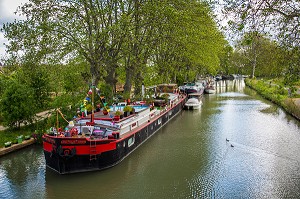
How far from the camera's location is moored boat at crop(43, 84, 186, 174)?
15.2 meters

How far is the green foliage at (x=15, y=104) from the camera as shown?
21984 millimetres

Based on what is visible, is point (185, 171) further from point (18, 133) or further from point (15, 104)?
point (15, 104)

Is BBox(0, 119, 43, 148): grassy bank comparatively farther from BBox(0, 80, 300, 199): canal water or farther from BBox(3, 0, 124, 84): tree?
BBox(3, 0, 124, 84): tree

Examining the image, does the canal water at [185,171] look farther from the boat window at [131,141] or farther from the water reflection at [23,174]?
the boat window at [131,141]

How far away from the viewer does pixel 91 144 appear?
50.4ft

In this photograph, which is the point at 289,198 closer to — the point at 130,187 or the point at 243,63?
the point at 130,187

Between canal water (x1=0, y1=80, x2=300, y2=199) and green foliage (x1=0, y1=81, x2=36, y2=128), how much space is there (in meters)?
3.00

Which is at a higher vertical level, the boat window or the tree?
the tree

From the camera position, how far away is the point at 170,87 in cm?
3809

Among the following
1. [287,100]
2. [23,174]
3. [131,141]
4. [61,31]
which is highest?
[61,31]

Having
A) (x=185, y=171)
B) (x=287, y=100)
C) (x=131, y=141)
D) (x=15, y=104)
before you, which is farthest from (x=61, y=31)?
(x=287, y=100)

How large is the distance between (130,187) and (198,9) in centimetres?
1777

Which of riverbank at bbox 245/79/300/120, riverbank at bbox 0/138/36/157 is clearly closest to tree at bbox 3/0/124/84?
riverbank at bbox 0/138/36/157

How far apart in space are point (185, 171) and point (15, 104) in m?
13.2
